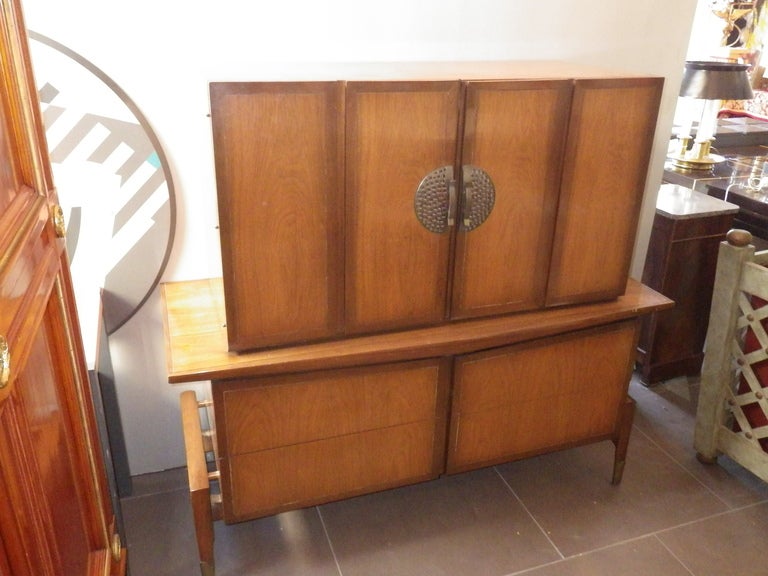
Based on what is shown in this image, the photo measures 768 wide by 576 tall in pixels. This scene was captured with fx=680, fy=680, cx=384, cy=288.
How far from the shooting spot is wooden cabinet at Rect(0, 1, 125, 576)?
86 cm

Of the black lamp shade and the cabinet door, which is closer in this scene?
the cabinet door

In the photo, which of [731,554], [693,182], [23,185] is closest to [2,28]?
[23,185]

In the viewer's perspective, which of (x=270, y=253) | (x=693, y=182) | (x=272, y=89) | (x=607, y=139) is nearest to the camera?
(x=272, y=89)

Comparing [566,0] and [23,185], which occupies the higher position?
[566,0]

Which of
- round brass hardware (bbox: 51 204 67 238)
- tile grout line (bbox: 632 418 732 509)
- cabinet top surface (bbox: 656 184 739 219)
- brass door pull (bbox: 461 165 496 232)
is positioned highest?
round brass hardware (bbox: 51 204 67 238)

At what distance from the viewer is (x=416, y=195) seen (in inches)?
67.6

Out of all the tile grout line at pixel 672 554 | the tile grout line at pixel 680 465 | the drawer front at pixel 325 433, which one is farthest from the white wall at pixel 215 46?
the tile grout line at pixel 672 554

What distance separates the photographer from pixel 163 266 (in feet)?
6.79

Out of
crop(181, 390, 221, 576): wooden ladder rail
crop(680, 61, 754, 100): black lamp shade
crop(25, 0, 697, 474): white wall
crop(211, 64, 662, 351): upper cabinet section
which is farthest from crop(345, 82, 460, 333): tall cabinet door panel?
crop(680, 61, 754, 100): black lamp shade

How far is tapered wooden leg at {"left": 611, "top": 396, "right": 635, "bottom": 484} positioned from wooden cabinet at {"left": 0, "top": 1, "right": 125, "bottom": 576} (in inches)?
63.3

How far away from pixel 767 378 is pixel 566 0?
55.5 inches

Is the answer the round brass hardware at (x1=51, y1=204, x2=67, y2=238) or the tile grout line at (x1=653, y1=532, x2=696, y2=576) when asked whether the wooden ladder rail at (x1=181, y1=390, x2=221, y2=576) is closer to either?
the round brass hardware at (x1=51, y1=204, x2=67, y2=238)

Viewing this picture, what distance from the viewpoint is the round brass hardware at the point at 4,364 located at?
30.1 inches

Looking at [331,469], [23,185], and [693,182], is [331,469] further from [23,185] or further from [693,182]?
[693,182]
